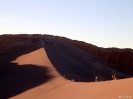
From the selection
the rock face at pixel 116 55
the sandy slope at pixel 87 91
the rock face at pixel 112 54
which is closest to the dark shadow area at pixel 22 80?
the sandy slope at pixel 87 91

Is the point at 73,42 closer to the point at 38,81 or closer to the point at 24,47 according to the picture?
the point at 24,47

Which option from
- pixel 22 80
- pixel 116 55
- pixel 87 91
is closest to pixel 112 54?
pixel 116 55

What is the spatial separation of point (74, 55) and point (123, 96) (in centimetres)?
1791

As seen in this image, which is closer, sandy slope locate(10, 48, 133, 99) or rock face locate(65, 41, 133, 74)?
sandy slope locate(10, 48, 133, 99)

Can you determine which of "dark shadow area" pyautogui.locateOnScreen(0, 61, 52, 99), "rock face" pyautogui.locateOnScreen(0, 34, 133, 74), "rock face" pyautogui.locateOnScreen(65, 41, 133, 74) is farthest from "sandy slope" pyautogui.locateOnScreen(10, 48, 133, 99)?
"rock face" pyautogui.locateOnScreen(65, 41, 133, 74)

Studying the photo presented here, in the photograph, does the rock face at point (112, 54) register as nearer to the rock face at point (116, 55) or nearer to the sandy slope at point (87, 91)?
the rock face at point (116, 55)

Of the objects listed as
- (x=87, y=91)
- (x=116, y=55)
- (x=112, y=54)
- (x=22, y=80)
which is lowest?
(x=116, y=55)

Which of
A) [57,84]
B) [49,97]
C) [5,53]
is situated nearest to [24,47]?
[5,53]

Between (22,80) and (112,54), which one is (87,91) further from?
(112,54)

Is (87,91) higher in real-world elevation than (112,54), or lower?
higher

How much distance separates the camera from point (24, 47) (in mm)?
25109

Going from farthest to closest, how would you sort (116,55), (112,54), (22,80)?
(116,55), (112,54), (22,80)

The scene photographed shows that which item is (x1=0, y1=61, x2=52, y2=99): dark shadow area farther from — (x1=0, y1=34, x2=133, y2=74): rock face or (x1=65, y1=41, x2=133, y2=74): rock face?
(x1=65, y1=41, x2=133, y2=74): rock face

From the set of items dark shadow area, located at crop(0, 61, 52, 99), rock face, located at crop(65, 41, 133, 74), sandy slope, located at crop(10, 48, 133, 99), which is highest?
sandy slope, located at crop(10, 48, 133, 99)
